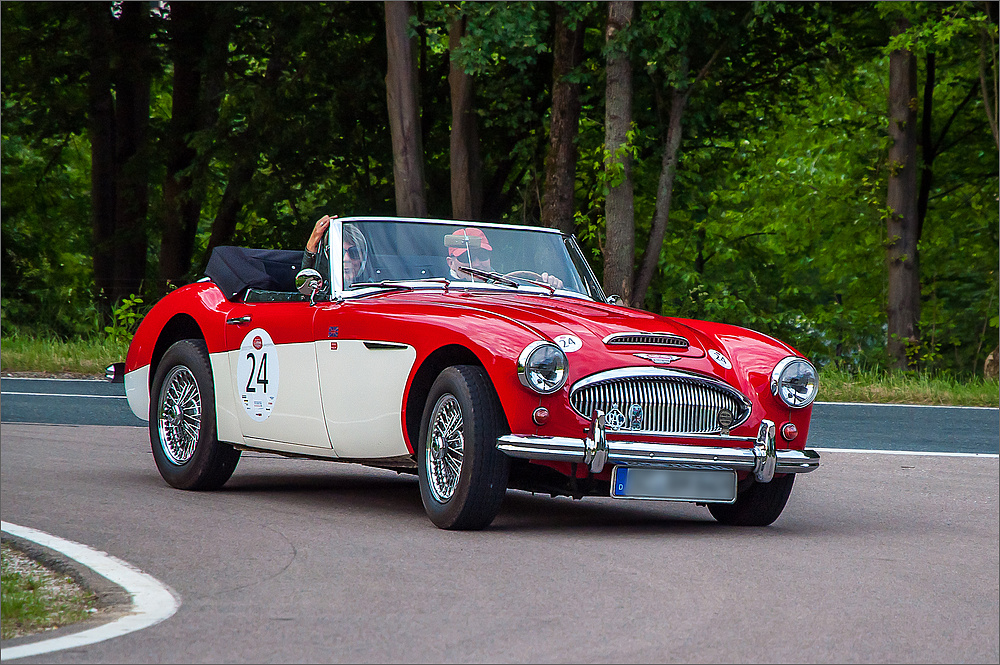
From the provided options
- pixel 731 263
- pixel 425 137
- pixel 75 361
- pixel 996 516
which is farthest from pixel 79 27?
pixel 996 516

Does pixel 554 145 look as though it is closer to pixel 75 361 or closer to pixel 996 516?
pixel 75 361

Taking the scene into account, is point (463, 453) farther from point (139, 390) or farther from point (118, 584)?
point (139, 390)

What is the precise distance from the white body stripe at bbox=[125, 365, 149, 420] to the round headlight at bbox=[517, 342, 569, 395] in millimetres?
3893

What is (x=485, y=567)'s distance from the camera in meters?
6.27

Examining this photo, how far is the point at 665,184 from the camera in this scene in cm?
2202

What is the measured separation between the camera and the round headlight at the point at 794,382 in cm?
758

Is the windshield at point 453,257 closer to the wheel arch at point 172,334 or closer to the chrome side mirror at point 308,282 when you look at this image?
the chrome side mirror at point 308,282

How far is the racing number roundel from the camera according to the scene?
873 centimetres

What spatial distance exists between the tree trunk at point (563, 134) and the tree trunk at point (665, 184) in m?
1.43

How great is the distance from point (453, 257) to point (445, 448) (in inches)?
70.4

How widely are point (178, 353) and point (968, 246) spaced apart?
27788mm

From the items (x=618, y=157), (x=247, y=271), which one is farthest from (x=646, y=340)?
(x=618, y=157)

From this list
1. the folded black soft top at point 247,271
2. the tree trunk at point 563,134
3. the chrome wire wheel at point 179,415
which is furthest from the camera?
the tree trunk at point 563,134

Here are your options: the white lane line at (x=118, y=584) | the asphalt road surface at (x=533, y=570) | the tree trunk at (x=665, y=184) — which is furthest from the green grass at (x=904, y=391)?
the white lane line at (x=118, y=584)
